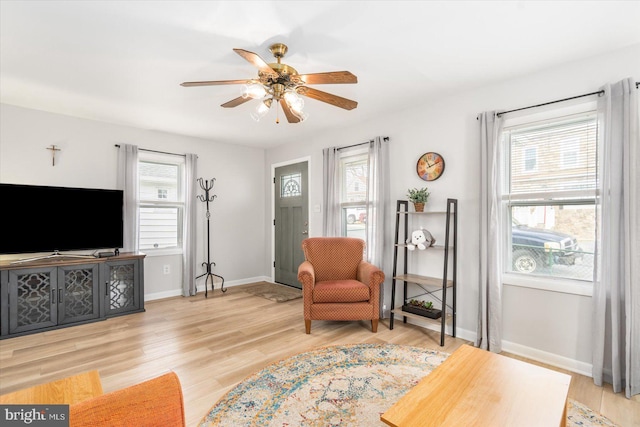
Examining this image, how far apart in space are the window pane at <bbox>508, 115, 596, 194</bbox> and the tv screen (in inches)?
182

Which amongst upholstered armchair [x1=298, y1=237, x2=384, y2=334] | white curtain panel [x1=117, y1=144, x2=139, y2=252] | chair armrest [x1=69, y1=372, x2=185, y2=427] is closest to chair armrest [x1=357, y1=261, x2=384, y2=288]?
upholstered armchair [x1=298, y1=237, x2=384, y2=334]

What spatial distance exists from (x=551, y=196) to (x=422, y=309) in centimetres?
160

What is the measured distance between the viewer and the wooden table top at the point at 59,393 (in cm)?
113

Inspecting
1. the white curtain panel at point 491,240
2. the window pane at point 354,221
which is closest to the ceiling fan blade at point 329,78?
the white curtain panel at point 491,240

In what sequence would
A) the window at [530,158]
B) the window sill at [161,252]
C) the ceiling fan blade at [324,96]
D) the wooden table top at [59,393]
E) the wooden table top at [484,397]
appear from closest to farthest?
A: the wooden table top at [59,393] < the wooden table top at [484,397] < the ceiling fan blade at [324,96] < the window at [530,158] < the window sill at [161,252]

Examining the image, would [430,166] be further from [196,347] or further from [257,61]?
[196,347]

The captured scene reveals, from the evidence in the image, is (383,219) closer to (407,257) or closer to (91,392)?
(407,257)

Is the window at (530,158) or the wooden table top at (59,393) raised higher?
the window at (530,158)

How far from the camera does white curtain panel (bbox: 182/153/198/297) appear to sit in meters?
4.80

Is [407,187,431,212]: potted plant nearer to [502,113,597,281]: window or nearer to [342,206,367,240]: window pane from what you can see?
[502,113,597,281]: window

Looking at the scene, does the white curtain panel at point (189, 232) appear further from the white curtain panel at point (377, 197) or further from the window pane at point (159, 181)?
the white curtain panel at point (377, 197)

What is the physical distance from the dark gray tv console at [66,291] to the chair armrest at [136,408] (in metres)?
3.77

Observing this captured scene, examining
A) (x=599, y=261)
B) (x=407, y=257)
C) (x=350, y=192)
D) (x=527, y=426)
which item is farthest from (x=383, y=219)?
(x=527, y=426)

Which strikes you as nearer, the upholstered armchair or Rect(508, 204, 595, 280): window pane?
Rect(508, 204, 595, 280): window pane
